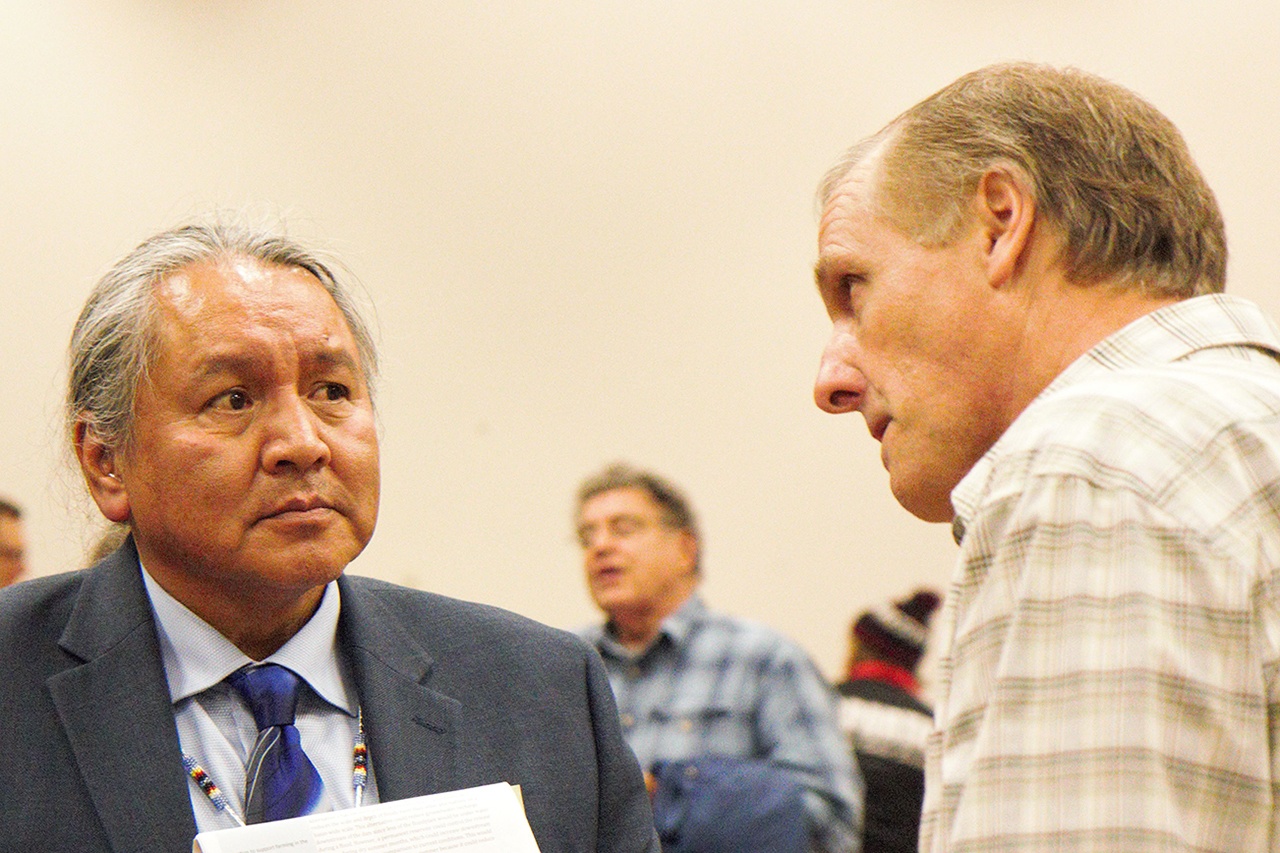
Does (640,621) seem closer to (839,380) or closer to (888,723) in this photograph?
(888,723)

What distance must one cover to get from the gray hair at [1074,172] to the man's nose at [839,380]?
14 centimetres

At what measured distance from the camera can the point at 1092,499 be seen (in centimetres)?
90

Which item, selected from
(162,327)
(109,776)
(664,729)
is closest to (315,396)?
(162,327)

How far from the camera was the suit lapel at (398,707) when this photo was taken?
1474mm

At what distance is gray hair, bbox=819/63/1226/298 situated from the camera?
3.98ft

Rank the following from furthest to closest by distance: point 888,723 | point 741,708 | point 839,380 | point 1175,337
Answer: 1. point 888,723
2. point 741,708
3. point 839,380
4. point 1175,337

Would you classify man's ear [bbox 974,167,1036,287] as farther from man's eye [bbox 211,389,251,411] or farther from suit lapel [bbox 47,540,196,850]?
suit lapel [bbox 47,540,196,850]

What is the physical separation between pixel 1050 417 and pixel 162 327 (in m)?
1.03

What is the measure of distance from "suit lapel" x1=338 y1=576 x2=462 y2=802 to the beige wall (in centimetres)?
322

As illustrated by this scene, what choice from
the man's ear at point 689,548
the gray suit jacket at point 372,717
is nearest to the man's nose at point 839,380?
the gray suit jacket at point 372,717

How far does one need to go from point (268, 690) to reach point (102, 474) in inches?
15.0

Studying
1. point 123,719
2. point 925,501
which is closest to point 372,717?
point 123,719

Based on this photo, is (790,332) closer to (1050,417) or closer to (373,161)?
(373,161)

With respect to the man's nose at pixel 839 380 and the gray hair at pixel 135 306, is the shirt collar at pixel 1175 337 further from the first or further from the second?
the gray hair at pixel 135 306
